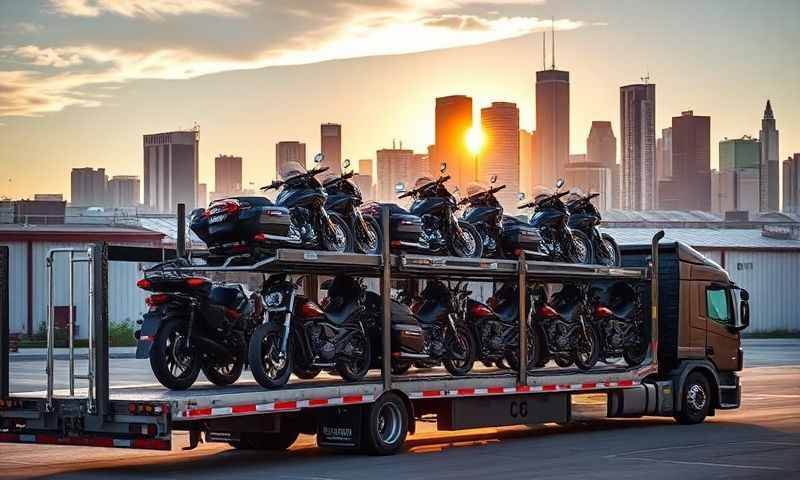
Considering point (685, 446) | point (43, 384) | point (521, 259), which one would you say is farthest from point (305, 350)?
point (43, 384)

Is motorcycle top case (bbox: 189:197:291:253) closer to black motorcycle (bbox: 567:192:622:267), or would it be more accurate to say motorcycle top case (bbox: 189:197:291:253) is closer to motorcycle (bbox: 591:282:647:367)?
black motorcycle (bbox: 567:192:622:267)

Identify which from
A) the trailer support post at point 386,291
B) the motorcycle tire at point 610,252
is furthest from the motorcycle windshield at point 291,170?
the motorcycle tire at point 610,252

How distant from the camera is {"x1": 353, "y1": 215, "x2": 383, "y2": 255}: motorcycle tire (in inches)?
741

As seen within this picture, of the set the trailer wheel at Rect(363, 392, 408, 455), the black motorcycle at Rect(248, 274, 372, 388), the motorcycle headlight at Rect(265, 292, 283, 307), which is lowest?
the trailer wheel at Rect(363, 392, 408, 455)

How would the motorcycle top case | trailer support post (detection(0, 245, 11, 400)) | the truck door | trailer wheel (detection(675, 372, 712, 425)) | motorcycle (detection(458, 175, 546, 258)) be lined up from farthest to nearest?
the truck door → trailer wheel (detection(675, 372, 712, 425)) → motorcycle (detection(458, 175, 546, 258)) → the motorcycle top case → trailer support post (detection(0, 245, 11, 400))

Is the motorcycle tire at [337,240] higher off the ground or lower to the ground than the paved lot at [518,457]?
higher

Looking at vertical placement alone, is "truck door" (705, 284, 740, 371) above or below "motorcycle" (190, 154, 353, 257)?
below

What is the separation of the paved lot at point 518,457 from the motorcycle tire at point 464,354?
42.2 inches

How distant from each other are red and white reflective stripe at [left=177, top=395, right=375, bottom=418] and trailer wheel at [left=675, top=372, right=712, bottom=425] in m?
7.53

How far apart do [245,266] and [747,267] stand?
60465mm

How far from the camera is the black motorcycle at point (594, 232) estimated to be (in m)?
23.5

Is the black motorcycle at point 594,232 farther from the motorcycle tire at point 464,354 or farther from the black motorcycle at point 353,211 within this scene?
the black motorcycle at point 353,211

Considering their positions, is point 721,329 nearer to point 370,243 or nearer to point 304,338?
point 370,243

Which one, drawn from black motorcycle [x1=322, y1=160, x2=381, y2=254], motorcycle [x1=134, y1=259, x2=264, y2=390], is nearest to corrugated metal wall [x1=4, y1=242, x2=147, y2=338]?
black motorcycle [x1=322, y1=160, x2=381, y2=254]
